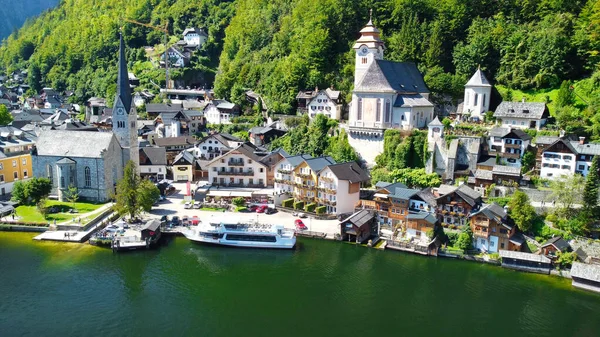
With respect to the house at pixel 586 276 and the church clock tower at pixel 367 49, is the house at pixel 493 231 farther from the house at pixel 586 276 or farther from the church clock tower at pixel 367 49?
the church clock tower at pixel 367 49

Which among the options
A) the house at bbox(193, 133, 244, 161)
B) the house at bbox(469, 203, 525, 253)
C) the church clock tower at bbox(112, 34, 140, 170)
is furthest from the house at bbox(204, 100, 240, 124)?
the house at bbox(469, 203, 525, 253)

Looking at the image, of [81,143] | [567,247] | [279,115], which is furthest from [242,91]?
[567,247]

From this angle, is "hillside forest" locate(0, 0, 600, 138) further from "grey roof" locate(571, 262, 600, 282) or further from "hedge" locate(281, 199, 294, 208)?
"hedge" locate(281, 199, 294, 208)

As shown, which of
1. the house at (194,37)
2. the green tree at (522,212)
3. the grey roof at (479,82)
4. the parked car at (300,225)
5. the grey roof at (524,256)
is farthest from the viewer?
the house at (194,37)

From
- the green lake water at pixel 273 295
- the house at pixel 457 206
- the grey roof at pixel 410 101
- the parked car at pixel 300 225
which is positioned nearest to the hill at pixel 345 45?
the grey roof at pixel 410 101

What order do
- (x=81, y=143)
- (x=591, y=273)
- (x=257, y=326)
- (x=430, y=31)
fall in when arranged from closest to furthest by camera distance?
(x=257, y=326) < (x=591, y=273) < (x=81, y=143) < (x=430, y=31)

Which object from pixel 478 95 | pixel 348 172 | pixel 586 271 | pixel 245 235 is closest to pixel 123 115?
pixel 245 235

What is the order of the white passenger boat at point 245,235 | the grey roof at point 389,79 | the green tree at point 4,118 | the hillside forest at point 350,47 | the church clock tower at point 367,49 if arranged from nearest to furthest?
the white passenger boat at point 245,235 → the grey roof at point 389,79 → the hillside forest at point 350,47 → the church clock tower at point 367,49 → the green tree at point 4,118

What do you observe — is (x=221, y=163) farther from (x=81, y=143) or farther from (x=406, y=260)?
(x=406, y=260)
